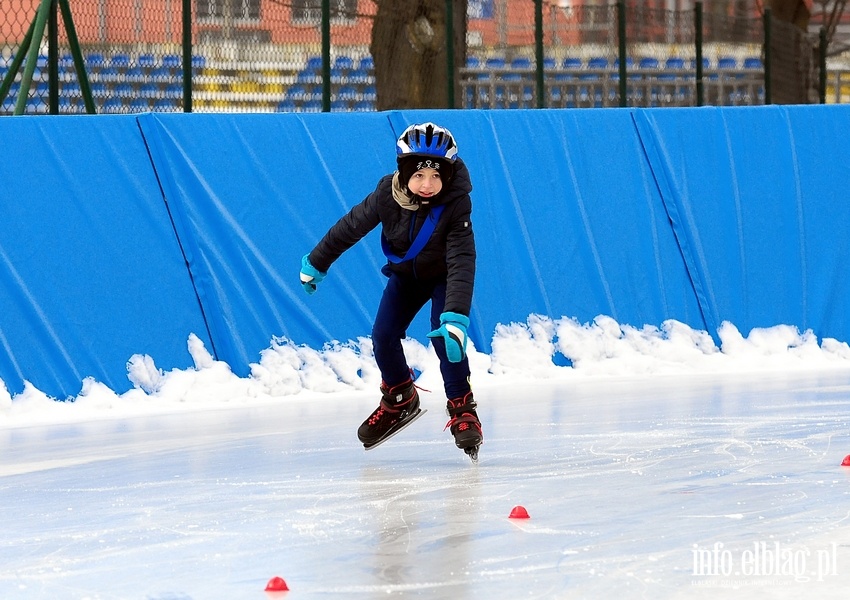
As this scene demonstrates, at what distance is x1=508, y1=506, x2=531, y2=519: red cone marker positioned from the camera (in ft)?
19.1

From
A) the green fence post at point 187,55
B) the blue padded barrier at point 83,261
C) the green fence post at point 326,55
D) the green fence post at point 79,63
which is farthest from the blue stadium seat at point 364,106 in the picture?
the blue padded barrier at point 83,261

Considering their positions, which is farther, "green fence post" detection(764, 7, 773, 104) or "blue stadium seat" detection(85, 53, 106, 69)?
"green fence post" detection(764, 7, 773, 104)

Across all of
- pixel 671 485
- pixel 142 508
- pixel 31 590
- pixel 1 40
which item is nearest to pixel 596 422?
pixel 671 485

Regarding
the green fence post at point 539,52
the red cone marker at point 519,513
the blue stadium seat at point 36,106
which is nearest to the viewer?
the red cone marker at point 519,513

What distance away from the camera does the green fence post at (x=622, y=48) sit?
15.1 metres

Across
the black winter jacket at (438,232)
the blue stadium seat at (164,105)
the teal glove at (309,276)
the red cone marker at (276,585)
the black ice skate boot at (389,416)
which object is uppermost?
the blue stadium seat at (164,105)

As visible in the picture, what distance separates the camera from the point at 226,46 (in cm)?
1255

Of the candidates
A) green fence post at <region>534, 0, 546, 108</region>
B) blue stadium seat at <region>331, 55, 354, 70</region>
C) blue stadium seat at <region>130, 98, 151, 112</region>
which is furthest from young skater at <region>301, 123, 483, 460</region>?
green fence post at <region>534, 0, 546, 108</region>

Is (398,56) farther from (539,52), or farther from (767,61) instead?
(767,61)

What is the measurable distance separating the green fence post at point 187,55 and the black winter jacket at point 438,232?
522 centimetres

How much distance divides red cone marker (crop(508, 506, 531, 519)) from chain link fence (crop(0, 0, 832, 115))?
21.9ft

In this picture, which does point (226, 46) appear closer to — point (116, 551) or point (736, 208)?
point (736, 208)

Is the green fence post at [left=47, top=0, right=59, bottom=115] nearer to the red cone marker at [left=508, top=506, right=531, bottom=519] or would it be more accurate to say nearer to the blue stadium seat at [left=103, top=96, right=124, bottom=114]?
the blue stadium seat at [left=103, top=96, right=124, bottom=114]

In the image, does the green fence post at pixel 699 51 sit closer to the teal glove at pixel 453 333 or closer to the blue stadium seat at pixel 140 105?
the blue stadium seat at pixel 140 105
